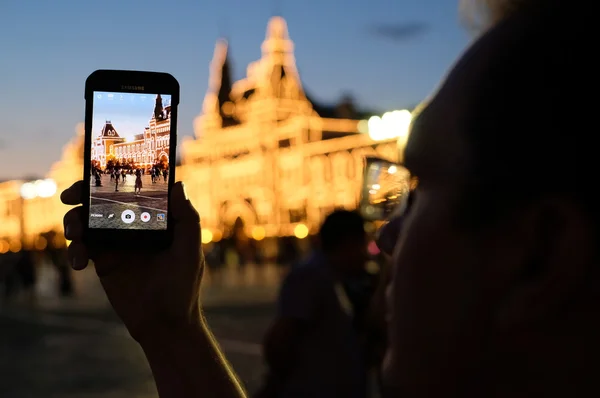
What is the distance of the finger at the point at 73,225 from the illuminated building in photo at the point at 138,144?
15cm

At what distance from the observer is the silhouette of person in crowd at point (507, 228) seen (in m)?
0.84

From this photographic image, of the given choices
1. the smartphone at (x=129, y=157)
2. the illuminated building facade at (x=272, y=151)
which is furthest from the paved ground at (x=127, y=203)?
the illuminated building facade at (x=272, y=151)

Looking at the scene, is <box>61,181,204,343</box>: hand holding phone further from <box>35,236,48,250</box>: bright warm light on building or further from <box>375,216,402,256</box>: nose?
<box>35,236,48,250</box>: bright warm light on building

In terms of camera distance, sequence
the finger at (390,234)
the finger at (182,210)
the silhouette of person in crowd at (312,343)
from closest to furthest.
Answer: the finger at (390,234)
the finger at (182,210)
the silhouette of person in crowd at (312,343)

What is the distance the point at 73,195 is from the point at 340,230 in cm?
345

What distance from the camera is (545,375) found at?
34.8 inches

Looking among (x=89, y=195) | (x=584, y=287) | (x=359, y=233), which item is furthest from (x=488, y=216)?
(x=359, y=233)

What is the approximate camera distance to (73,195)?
1.99 meters

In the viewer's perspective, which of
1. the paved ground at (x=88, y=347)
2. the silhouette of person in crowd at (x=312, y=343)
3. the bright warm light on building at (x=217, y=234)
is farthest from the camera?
the bright warm light on building at (x=217, y=234)

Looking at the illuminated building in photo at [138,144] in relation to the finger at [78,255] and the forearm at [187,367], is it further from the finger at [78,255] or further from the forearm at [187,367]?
the forearm at [187,367]

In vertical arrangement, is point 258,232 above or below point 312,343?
below

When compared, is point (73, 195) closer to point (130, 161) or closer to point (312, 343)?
point (130, 161)

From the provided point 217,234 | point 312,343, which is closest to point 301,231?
point 217,234

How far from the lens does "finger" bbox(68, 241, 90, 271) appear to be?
6.05ft
